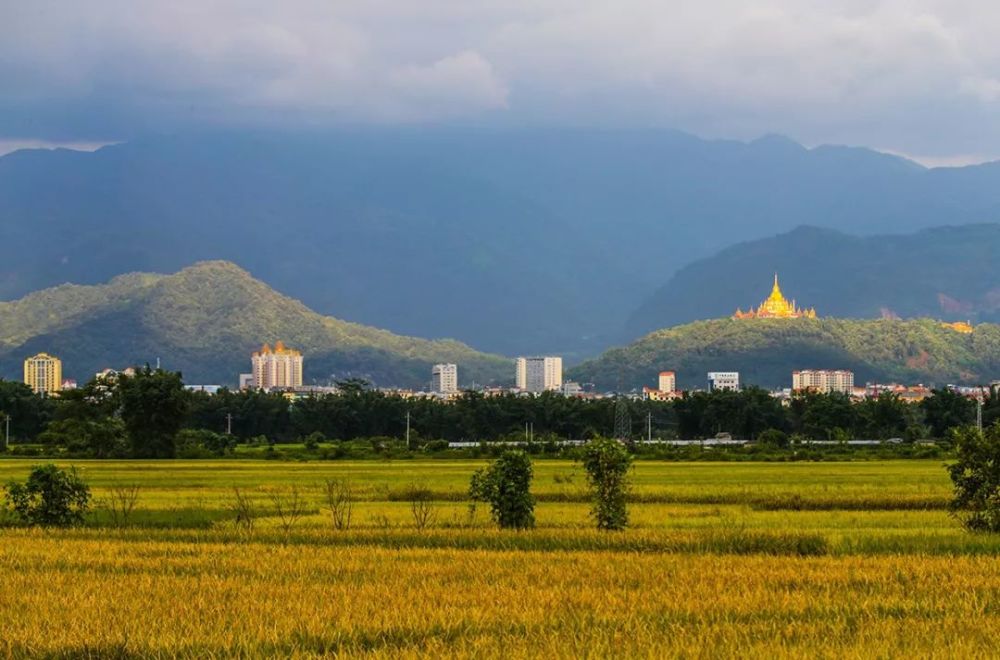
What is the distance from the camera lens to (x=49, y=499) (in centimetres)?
2669

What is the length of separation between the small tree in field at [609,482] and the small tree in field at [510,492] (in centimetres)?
131

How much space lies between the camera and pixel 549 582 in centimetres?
1622

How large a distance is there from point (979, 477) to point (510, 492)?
8.91 m

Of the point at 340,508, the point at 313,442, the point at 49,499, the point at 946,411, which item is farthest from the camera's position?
the point at 946,411

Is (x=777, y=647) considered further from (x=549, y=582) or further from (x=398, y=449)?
(x=398, y=449)

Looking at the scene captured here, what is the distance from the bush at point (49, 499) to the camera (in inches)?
1047

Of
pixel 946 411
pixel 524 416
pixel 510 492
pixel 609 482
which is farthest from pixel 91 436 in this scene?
pixel 946 411

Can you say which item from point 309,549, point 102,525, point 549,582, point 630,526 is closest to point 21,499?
point 102,525

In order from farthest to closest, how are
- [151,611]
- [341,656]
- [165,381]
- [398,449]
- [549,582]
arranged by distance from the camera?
[398,449]
[165,381]
[549,582]
[151,611]
[341,656]

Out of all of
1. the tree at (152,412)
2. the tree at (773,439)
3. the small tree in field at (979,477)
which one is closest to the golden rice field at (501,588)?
the small tree in field at (979,477)

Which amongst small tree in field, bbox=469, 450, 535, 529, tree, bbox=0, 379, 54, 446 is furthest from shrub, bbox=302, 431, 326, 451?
small tree in field, bbox=469, 450, 535, 529

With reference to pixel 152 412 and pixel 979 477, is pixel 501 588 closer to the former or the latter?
pixel 979 477

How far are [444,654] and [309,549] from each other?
964cm

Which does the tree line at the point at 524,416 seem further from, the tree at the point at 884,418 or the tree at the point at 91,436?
the tree at the point at 91,436
